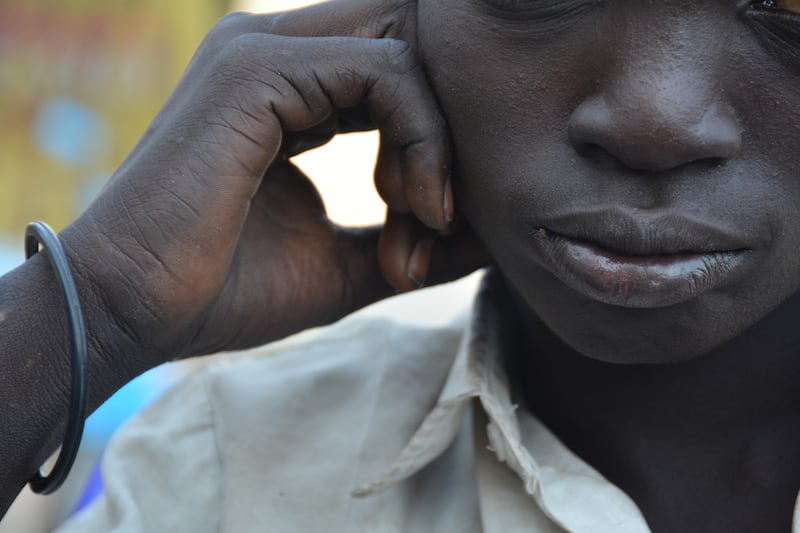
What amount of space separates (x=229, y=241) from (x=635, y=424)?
22.3 inches

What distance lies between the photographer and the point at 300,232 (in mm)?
1488

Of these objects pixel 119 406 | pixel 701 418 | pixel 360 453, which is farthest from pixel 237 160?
pixel 119 406

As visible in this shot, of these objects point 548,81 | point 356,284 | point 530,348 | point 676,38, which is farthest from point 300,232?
point 676,38

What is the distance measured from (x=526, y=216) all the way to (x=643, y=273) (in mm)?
142

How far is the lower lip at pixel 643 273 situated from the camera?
1.10 meters

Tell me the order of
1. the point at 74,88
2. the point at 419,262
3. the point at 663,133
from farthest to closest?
1. the point at 74,88
2. the point at 419,262
3. the point at 663,133

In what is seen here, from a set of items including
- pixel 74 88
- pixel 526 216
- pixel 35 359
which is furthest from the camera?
pixel 74 88

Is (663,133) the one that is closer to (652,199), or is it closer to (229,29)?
(652,199)

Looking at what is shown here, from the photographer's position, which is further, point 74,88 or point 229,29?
point 74,88

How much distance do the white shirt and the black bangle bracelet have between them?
7.5 inches

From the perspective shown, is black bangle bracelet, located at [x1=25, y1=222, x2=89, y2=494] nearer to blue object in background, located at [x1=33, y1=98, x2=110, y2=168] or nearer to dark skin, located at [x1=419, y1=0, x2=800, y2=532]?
dark skin, located at [x1=419, y1=0, x2=800, y2=532]

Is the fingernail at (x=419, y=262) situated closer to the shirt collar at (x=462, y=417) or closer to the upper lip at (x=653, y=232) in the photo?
the shirt collar at (x=462, y=417)

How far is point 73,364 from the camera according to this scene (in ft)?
4.13

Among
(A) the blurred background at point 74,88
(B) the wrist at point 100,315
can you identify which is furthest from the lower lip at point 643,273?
(A) the blurred background at point 74,88
